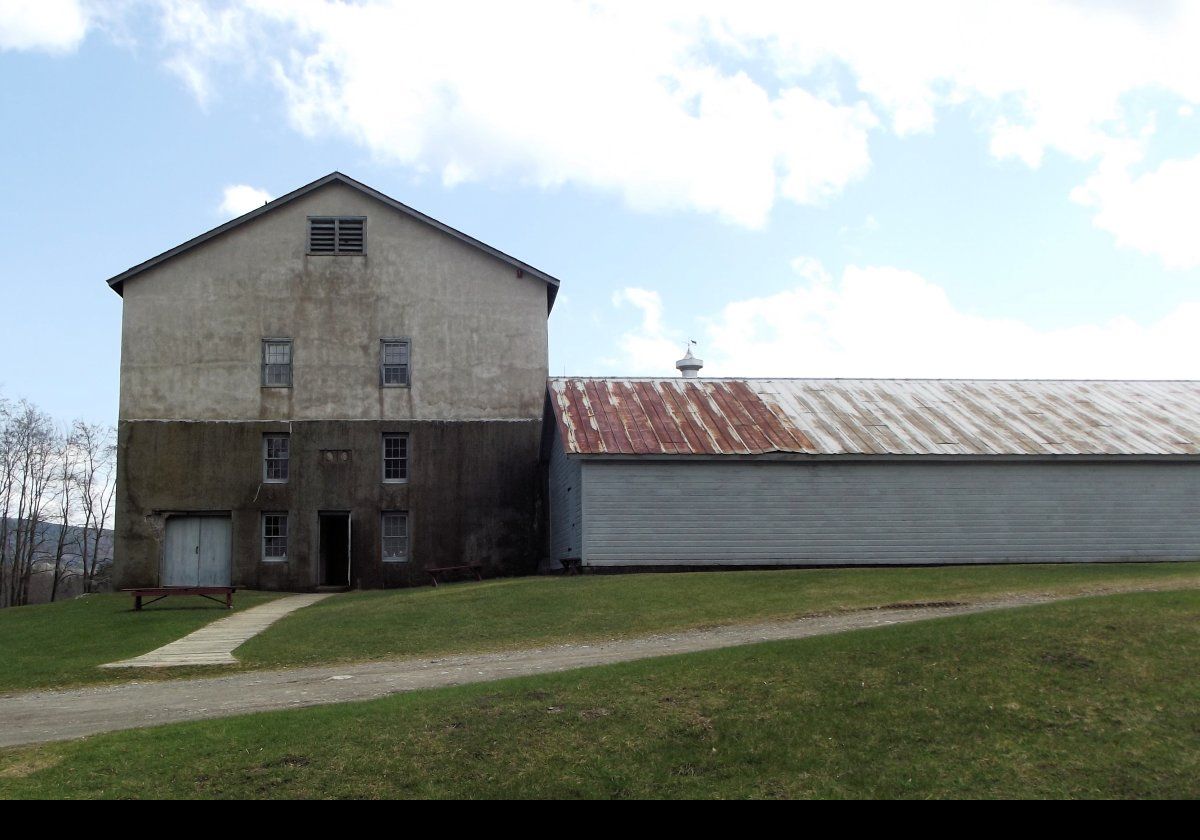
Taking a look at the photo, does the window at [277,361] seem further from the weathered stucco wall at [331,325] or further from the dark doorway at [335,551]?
the dark doorway at [335,551]

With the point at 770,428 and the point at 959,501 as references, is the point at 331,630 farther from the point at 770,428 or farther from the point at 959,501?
the point at 959,501

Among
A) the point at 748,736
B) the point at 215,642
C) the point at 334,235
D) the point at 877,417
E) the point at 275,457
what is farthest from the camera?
the point at 334,235

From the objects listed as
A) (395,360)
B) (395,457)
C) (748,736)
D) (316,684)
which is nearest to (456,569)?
(395,457)

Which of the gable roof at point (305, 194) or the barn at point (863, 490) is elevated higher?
the gable roof at point (305, 194)

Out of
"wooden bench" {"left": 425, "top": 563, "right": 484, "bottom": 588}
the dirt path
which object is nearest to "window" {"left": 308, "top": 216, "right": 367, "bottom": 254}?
"wooden bench" {"left": 425, "top": 563, "right": 484, "bottom": 588}

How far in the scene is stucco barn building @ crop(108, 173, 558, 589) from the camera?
33438 millimetres

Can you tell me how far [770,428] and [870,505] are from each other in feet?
11.8

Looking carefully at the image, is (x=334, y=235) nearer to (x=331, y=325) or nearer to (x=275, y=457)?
(x=331, y=325)

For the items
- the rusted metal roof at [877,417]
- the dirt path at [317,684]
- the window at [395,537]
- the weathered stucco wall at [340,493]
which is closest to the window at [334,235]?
the weathered stucco wall at [340,493]

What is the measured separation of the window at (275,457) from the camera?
111ft

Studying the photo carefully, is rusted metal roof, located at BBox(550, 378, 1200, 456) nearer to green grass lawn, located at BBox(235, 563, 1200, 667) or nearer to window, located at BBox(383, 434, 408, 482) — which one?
green grass lawn, located at BBox(235, 563, 1200, 667)

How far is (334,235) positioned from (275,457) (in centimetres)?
774

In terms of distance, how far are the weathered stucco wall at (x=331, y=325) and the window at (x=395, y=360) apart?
0.28 metres

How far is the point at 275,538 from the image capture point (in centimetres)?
3362
